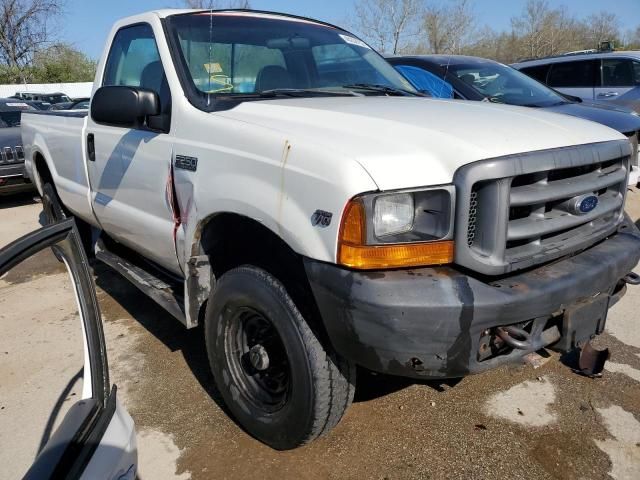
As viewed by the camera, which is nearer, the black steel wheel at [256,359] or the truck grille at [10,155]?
the black steel wheel at [256,359]

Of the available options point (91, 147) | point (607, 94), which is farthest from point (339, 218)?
point (607, 94)

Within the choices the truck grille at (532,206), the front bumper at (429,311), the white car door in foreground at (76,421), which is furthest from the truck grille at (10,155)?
the truck grille at (532,206)

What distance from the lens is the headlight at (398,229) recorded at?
188 centimetres

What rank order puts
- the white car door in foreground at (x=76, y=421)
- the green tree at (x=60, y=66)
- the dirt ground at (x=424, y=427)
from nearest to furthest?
1. the white car door in foreground at (x=76, y=421)
2. the dirt ground at (x=424, y=427)
3. the green tree at (x=60, y=66)

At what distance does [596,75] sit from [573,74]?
Result: 373mm

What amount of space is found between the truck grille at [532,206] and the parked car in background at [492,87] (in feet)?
11.0

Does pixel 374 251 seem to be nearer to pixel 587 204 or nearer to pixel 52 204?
pixel 587 204

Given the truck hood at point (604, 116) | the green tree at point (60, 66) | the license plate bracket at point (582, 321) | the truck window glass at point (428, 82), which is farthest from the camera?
the green tree at point (60, 66)

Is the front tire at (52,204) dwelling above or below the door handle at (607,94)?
below

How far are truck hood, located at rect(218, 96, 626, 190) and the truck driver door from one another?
22.6 inches

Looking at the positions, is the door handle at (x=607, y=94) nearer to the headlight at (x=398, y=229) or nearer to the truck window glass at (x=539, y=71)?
the truck window glass at (x=539, y=71)

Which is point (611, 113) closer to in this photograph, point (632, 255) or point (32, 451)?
point (632, 255)

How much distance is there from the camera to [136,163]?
10.2 ft

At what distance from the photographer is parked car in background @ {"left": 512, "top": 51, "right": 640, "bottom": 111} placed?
Answer: 924 centimetres
